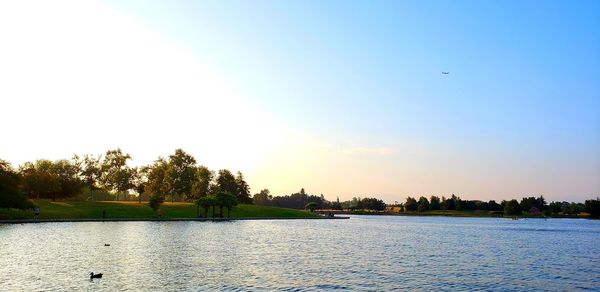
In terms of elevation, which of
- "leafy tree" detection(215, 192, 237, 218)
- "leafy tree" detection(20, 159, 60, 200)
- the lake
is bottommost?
the lake

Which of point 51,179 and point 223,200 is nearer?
point 223,200

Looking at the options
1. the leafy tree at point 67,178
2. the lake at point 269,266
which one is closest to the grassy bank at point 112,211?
the leafy tree at point 67,178

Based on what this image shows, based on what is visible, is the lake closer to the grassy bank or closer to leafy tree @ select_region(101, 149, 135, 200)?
the grassy bank

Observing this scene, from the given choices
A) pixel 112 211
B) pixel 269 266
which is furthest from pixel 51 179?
pixel 269 266

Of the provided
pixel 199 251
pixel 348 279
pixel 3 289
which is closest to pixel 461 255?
pixel 348 279

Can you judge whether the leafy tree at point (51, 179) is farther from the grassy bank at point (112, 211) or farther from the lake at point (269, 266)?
the lake at point (269, 266)

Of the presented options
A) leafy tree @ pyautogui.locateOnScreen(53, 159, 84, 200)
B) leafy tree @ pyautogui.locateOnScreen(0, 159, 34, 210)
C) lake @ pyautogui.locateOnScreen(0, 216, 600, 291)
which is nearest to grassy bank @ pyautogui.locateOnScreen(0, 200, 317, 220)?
leafy tree @ pyautogui.locateOnScreen(0, 159, 34, 210)

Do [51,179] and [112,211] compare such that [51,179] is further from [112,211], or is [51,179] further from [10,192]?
[10,192]

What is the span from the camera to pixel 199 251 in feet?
202

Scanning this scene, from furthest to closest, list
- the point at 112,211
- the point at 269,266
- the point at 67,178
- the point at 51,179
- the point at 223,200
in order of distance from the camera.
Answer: the point at 67,178 < the point at 51,179 < the point at 223,200 < the point at 112,211 < the point at 269,266

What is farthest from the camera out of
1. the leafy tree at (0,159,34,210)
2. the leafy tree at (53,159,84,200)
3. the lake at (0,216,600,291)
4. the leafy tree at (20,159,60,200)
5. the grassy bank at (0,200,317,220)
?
the leafy tree at (53,159,84,200)

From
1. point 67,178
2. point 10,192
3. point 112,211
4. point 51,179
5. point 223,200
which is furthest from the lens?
point 67,178

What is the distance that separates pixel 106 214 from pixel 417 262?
106m

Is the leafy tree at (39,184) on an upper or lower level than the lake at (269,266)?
upper
